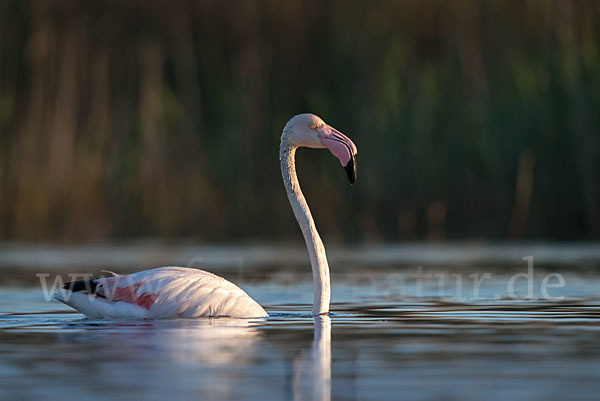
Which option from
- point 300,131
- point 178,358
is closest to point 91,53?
point 300,131

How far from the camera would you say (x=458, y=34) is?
18781 millimetres

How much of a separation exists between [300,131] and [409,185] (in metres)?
8.16

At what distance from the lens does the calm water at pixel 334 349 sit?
6.21 metres

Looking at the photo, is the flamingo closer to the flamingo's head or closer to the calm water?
the flamingo's head

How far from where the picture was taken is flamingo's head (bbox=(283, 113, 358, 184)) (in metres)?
9.81

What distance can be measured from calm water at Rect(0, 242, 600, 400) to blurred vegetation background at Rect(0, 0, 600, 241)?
552 cm

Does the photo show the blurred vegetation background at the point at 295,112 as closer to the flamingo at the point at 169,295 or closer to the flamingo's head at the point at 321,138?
the flamingo's head at the point at 321,138

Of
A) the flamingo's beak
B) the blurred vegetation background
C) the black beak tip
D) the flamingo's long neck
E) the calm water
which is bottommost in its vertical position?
the calm water

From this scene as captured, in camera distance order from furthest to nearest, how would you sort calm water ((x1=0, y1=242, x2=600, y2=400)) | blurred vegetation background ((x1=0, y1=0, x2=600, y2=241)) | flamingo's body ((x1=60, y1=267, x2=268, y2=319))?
1. blurred vegetation background ((x1=0, y1=0, x2=600, y2=241))
2. flamingo's body ((x1=60, y1=267, x2=268, y2=319))
3. calm water ((x1=0, y1=242, x2=600, y2=400))

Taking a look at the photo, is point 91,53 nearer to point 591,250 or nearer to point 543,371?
point 591,250

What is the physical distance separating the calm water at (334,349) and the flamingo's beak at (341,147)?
1.17 m

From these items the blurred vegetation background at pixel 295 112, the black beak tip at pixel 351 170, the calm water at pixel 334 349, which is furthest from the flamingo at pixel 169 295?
the blurred vegetation background at pixel 295 112

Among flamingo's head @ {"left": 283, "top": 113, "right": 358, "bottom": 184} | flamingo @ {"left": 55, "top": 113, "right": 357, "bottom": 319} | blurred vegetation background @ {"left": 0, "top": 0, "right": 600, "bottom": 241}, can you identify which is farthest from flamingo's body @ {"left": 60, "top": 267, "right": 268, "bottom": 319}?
blurred vegetation background @ {"left": 0, "top": 0, "right": 600, "bottom": 241}

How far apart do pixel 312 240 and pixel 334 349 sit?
232 cm
